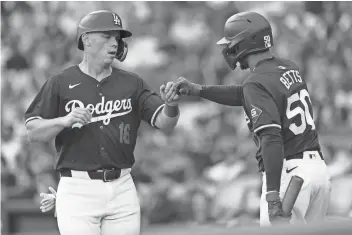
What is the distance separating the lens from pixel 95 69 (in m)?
4.45

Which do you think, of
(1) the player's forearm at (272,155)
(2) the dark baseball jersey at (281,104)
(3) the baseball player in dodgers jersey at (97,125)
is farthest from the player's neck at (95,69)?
(1) the player's forearm at (272,155)

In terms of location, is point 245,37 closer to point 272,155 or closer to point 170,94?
point 170,94

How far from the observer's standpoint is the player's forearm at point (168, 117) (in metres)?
4.37

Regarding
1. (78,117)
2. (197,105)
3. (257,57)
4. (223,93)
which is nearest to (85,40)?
(78,117)

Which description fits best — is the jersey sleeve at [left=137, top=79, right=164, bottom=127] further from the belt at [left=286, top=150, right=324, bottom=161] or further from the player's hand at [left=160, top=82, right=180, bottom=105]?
the belt at [left=286, top=150, right=324, bottom=161]

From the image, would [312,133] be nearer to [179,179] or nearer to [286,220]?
[286,220]

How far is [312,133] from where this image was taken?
432cm

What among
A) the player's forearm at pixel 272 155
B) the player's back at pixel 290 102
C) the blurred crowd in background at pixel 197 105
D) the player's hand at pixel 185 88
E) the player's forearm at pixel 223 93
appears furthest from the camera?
the blurred crowd in background at pixel 197 105

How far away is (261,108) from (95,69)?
3.11 feet

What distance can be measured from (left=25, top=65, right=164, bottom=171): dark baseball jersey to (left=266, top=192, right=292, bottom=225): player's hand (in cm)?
79

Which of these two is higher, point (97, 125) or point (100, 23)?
point (100, 23)

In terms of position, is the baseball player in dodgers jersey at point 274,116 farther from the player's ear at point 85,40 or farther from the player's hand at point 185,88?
the player's ear at point 85,40

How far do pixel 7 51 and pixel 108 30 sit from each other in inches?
167

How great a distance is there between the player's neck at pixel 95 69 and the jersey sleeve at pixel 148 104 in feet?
0.66
